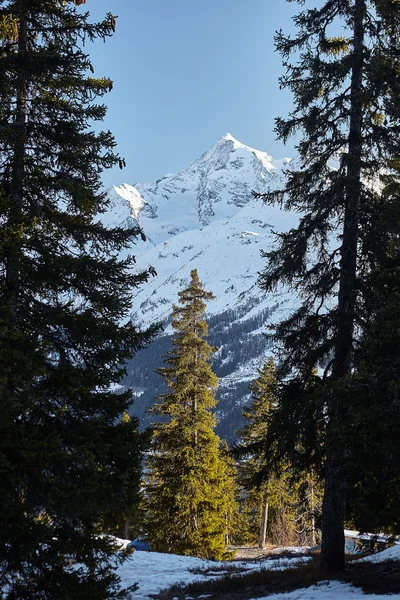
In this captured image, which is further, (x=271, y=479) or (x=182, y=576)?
(x=271, y=479)

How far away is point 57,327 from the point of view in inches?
297

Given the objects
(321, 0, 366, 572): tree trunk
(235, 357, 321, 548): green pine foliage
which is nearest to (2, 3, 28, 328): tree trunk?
(235, 357, 321, 548): green pine foliage

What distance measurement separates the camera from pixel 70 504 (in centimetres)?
590

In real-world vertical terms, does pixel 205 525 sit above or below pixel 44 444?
below

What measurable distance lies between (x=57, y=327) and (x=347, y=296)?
6.54m

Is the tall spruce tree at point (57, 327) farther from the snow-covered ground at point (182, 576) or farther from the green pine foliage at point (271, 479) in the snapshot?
the green pine foliage at point (271, 479)

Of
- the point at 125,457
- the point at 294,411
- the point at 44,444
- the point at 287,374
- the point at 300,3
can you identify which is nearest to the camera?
the point at 44,444

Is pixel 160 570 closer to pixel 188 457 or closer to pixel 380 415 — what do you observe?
pixel 188 457

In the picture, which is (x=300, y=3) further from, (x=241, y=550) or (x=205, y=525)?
(x=241, y=550)

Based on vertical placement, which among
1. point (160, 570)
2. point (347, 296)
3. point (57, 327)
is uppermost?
point (347, 296)

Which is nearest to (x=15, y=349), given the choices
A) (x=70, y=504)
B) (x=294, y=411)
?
(x=70, y=504)

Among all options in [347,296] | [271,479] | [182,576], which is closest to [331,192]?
[347,296]

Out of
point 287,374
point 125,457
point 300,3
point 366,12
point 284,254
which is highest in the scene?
point 300,3

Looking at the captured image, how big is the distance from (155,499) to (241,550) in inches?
610
